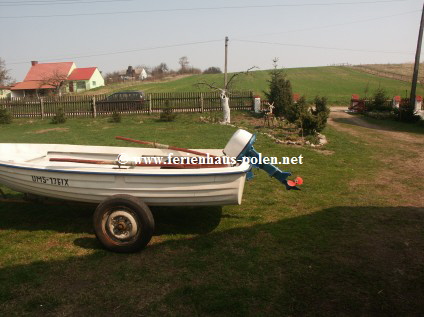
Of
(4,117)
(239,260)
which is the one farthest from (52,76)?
(239,260)

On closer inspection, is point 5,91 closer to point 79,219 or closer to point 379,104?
point 379,104

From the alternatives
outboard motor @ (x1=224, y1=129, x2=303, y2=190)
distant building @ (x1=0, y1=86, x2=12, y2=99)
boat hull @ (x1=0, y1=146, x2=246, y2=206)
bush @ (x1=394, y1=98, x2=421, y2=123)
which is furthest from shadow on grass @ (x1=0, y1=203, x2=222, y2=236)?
distant building @ (x1=0, y1=86, x2=12, y2=99)

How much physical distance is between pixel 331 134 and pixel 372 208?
8.30 metres

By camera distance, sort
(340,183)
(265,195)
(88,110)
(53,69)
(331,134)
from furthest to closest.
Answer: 1. (53,69)
2. (88,110)
3. (331,134)
4. (340,183)
5. (265,195)

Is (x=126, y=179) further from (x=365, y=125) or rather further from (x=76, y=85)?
(x=76, y=85)

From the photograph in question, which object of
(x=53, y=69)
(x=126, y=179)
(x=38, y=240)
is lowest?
(x=38, y=240)

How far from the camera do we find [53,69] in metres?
59.9

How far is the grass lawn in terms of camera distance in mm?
3311

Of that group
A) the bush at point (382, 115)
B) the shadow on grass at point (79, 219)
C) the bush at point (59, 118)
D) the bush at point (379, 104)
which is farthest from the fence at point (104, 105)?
the shadow on grass at point (79, 219)

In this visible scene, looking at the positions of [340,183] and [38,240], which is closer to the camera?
[38,240]

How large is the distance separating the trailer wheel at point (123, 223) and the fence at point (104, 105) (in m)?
17.6

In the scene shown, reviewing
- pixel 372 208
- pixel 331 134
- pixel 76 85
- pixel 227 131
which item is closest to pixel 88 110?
pixel 227 131

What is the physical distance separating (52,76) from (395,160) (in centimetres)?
5687

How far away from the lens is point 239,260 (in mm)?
4121
